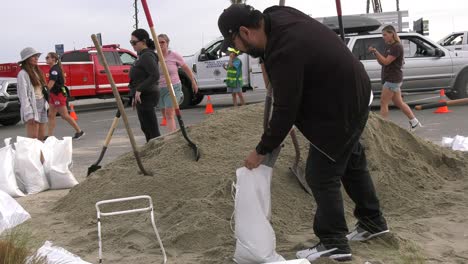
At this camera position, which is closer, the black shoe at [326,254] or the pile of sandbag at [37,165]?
the black shoe at [326,254]

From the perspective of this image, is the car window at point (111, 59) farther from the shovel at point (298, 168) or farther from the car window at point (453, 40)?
the shovel at point (298, 168)

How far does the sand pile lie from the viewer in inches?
168

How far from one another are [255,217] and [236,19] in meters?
1.22

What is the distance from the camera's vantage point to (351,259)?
12.6 ft

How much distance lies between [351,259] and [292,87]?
3.88 ft

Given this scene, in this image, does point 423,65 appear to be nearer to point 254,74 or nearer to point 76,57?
point 254,74

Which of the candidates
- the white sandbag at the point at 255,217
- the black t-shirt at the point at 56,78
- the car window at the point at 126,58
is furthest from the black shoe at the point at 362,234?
the car window at the point at 126,58

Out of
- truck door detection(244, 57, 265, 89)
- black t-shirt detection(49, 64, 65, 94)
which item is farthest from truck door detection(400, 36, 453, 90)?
black t-shirt detection(49, 64, 65, 94)

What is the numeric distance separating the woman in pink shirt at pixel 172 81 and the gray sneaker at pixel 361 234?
166 inches

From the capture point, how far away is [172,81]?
858 cm

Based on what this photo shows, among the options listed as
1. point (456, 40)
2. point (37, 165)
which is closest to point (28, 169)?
point (37, 165)

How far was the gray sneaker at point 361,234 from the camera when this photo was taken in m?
4.16

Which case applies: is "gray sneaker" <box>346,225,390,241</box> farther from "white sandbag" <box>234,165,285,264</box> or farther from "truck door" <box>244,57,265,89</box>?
"truck door" <box>244,57,265,89</box>

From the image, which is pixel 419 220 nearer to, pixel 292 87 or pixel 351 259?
pixel 351 259
